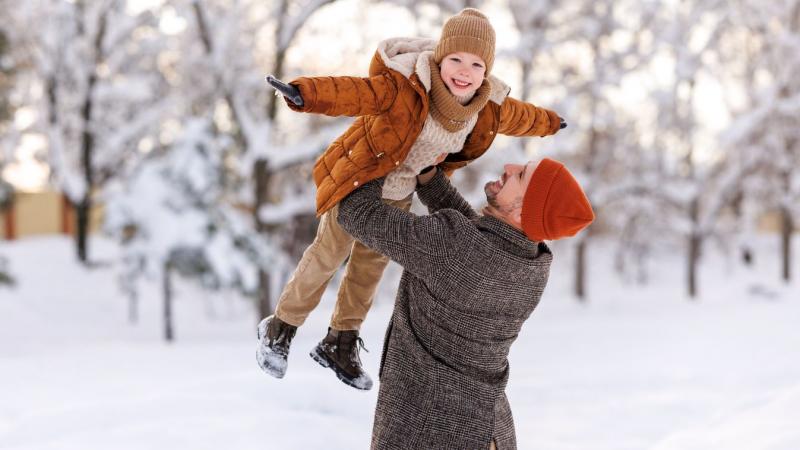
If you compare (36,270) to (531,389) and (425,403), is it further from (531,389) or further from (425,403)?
(425,403)

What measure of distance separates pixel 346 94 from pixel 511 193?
0.65 meters

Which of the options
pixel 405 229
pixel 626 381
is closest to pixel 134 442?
pixel 405 229

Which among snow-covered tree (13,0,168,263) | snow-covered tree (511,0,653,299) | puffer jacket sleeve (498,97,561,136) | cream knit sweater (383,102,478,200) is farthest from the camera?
snow-covered tree (13,0,168,263)

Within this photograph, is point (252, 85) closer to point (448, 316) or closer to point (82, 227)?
point (82, 227)

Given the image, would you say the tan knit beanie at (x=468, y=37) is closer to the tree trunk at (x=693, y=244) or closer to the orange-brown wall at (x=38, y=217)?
the tree trunk at (x=693, y=244)

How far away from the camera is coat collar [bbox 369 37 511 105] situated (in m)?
2.79

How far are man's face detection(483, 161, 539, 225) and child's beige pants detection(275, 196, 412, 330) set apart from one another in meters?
0.45

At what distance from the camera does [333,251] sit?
2988 millimetres

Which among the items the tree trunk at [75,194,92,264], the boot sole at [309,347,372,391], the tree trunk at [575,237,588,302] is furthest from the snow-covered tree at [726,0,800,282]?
the boot sole at [309,347,372,391]

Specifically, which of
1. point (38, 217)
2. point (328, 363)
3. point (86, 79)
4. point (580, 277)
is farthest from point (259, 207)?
point (38, 217)

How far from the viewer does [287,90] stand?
2385 millimetres

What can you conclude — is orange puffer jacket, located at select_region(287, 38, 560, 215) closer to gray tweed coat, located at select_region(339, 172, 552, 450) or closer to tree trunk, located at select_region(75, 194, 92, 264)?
gray tweed coat, located at select_region(339, 172, 552, 450)

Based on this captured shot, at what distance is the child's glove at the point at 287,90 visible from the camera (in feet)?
7.72

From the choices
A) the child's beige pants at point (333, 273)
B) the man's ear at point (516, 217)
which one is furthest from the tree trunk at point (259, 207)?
the man's ear at point (516, 217)
